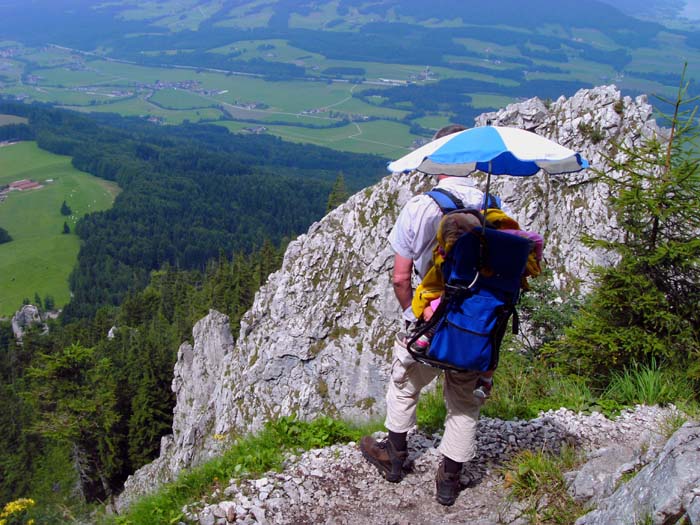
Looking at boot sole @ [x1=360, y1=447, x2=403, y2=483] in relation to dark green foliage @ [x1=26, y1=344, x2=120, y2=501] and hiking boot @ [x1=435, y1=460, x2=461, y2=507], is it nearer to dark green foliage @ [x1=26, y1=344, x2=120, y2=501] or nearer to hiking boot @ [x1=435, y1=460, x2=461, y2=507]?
hiking boot @ [x1=435, y1=460, x2=461, y2=507]

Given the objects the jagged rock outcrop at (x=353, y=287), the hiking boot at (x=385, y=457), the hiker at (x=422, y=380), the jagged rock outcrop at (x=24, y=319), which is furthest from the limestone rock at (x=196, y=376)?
the jagged rock outcrop at (x=24, y=319)

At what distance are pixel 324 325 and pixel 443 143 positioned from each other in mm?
23839

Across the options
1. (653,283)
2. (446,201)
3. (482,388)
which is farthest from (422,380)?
(653,283)

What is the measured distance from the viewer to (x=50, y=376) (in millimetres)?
31000

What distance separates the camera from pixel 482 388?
6.62 m

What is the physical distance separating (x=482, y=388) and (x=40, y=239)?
174 meters

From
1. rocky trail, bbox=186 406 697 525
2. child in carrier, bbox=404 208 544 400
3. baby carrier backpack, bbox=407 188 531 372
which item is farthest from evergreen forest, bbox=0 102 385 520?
baby carrier backpack, bbox=407 188 531 372

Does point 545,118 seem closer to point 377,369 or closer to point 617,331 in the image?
point 377,369

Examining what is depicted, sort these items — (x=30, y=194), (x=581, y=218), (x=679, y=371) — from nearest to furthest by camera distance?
(x=679, y=371)
(x=581, y=218)
(x=30, y=194)

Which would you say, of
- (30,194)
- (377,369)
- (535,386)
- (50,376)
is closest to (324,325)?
(377,369)

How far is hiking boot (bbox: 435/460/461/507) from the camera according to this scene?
6820mm

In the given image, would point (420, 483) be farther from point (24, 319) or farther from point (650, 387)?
point (24, 319)

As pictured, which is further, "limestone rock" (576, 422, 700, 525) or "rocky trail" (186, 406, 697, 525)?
"rocky trail" (186, 406, 697, 525)

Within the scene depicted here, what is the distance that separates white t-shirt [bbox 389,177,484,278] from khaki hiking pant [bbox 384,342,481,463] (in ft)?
3.92
